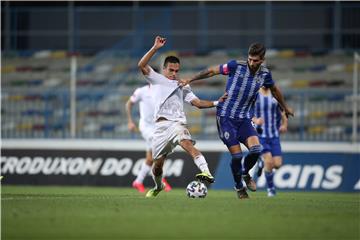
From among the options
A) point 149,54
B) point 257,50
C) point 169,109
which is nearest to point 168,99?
point 169,109

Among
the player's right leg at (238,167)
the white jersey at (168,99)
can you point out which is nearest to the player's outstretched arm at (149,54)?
the white jersey at (168,99)

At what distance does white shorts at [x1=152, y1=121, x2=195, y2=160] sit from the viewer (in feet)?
47.8

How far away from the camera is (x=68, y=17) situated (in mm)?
30000

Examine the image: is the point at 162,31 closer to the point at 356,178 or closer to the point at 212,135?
the point at 212,135

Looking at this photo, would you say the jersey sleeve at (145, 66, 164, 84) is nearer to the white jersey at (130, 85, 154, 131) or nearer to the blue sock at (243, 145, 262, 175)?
the blue sock at (243, 145, 262, 175)

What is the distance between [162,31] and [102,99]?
4.37 m

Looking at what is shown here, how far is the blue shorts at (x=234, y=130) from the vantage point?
14.5m

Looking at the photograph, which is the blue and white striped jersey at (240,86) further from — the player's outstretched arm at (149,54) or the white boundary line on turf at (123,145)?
the white boundary line on turf at (123,145)

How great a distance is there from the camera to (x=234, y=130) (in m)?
14.5

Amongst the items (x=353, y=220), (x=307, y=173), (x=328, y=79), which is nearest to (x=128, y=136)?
(x=307, y=173)

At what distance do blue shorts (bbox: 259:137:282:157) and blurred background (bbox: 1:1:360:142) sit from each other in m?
4.08

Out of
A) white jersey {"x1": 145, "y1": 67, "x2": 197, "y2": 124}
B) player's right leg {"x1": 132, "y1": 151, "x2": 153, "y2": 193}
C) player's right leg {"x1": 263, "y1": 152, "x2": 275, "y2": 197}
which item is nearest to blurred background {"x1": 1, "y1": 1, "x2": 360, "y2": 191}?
player's right leg {"x1": 132, "y1": 151, "x2": 153, "y2": 193}

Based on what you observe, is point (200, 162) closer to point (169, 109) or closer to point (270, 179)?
point (169, 109)

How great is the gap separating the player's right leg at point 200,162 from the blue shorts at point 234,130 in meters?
0.48
